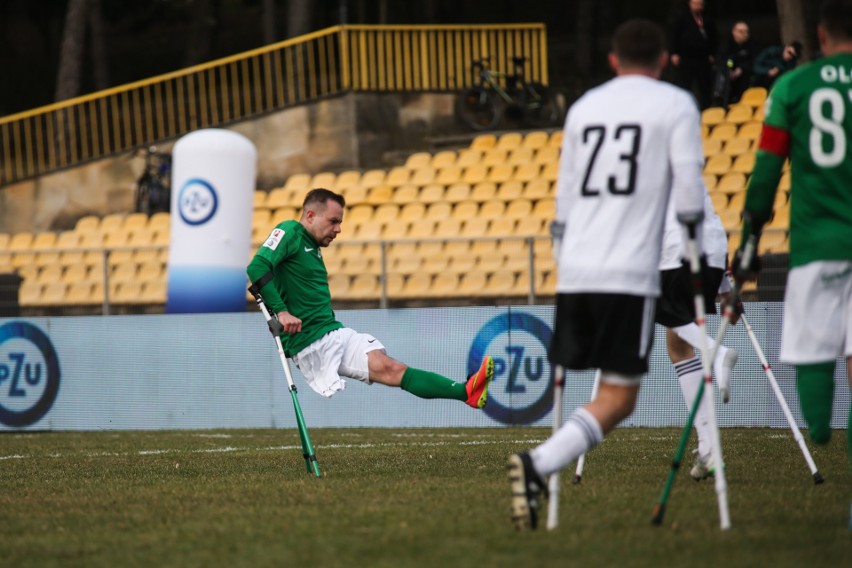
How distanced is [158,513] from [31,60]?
1683 inches

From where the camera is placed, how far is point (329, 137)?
24.0 meters

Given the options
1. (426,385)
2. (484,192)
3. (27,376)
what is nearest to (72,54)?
(484,192)

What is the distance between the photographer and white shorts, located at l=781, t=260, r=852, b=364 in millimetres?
6008

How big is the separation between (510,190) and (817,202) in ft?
42.8

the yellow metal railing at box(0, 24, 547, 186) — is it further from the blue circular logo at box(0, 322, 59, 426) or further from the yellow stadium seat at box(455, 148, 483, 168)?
the blue circular logo at box(0, 322, 59, 426)

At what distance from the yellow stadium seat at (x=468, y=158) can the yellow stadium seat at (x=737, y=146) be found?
13.5 feet

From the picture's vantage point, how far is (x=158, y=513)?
689cm

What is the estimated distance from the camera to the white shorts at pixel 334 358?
918 cm

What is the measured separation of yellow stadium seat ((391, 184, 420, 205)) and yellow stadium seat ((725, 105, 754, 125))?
4.48m

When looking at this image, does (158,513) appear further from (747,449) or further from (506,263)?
(506,263)

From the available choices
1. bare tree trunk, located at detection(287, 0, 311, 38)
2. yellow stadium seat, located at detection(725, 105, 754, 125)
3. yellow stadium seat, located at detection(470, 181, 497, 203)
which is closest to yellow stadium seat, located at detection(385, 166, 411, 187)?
yellow stadium seat, located at detection(470, 181, 497, 203)

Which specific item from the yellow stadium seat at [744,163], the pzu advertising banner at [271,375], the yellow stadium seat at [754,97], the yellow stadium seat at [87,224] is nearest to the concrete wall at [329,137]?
the yellow stadium seat at [87,224]

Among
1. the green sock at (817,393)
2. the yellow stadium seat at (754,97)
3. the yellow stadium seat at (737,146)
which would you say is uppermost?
the yellow stadium seat at (754,97)

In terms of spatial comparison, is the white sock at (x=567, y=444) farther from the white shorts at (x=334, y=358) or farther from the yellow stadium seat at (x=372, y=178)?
the yellow stadium seat at (x=372, y=178)
